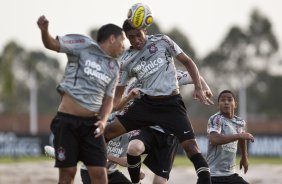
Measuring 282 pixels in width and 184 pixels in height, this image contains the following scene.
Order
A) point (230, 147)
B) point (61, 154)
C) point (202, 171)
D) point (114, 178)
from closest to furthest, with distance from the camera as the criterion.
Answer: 1. point (61, 154)
2. point (202, 171)
3. point (114, 178)
4. point (230, 147)

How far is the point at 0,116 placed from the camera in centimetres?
7362

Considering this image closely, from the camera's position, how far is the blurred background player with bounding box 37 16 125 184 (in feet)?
36.2

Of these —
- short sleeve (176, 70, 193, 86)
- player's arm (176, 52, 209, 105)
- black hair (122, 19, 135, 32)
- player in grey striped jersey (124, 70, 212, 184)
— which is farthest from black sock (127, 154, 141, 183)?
black hair (122, 19, 135, 32)

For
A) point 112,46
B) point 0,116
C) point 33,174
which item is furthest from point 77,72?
point 0,116

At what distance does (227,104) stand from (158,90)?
5.05ft

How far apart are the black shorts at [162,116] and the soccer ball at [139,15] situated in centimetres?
105

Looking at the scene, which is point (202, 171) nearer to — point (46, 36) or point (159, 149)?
point (159, 149)

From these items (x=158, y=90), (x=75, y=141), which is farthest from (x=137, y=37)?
(x=75, y=141)

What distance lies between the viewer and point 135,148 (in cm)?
1319

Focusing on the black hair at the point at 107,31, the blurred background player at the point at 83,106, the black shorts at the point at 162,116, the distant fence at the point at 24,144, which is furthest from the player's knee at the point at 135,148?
the distant fence at the point at 24,144

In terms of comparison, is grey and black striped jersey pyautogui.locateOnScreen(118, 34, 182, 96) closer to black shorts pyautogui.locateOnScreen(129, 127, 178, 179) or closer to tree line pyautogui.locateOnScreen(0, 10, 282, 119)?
black shorts pyautogui.locateOnScreen(129, 127, 178, 179)

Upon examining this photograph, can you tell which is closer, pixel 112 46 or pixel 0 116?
pixel 112 46

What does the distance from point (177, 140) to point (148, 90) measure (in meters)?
1.18

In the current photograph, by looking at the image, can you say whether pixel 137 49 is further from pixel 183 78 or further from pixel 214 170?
→ pixel 214 170
